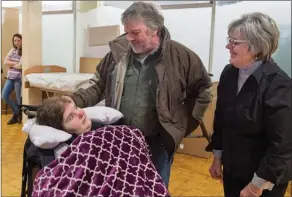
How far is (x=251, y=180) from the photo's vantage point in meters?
1.33

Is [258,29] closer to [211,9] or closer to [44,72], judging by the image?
[211,9]

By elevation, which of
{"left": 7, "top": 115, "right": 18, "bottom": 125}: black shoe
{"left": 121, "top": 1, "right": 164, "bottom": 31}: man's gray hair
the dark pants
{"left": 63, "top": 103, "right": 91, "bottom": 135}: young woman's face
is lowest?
{"left": 7, "top": 115, "right": 18, "bottom": 125}: black shoe

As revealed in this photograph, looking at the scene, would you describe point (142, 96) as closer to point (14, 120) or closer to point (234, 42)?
point (234, 42)

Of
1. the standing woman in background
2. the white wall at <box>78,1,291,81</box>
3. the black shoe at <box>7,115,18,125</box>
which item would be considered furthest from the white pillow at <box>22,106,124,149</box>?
the white wall at <box>78,1,291,81</box>

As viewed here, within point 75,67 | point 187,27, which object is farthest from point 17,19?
point 187,27

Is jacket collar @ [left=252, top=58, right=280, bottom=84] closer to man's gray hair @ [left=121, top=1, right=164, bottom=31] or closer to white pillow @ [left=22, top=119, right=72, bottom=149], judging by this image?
man's gray hair @ [left=121, top=1, right=164, bottom=31]

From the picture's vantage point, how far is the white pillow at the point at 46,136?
4.26ft

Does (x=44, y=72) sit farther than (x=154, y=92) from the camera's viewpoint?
Yes

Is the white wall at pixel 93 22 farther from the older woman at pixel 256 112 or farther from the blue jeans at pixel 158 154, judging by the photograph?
the older woman at pixel 256 112

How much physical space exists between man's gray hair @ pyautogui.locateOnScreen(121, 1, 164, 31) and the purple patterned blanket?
517 mm

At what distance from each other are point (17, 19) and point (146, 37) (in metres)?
3.22

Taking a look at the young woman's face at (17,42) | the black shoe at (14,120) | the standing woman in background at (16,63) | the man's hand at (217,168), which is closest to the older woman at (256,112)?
the man's hand at (217,168)

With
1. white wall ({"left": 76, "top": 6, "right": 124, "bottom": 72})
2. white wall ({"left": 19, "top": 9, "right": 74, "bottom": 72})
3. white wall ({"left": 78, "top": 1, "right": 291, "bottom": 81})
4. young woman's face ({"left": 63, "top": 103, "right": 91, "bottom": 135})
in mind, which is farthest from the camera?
white wall ({"left": 19, "top": 9, "right": 74, "bottom": 72})

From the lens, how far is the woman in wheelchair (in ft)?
3.79
